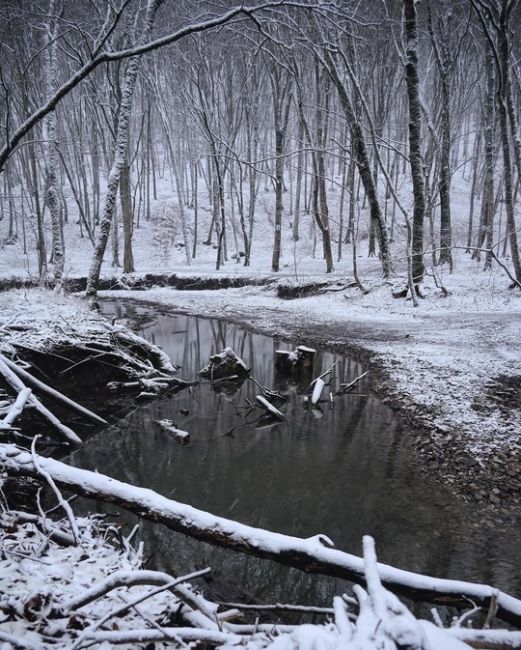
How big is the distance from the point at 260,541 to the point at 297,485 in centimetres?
272

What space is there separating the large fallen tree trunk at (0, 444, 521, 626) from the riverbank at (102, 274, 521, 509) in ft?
9.97

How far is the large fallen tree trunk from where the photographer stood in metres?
1.73

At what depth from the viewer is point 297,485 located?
15.3 ft

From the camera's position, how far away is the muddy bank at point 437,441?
4.40 metres

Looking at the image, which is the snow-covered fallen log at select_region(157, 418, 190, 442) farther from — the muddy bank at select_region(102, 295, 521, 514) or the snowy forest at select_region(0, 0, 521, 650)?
the muddy bank at select_region(102, 295, 521, 514)

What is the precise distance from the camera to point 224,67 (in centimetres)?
2606

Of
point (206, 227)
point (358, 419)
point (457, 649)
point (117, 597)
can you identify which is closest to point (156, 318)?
point (358, 419)

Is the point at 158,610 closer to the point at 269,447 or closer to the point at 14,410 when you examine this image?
the point at 14,410

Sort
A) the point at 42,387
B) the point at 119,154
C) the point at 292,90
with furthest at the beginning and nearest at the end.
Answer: the point at 292,90
the point at 119,154
the point at 42,387

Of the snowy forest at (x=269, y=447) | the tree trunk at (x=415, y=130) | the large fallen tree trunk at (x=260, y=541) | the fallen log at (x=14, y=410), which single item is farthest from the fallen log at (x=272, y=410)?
the tree trunk at (x=415, y=130)

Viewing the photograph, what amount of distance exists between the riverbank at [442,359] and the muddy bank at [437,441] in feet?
0.04

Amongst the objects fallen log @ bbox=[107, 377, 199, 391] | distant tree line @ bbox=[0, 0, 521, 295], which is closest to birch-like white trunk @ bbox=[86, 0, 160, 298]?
distant tree line @ bbox=[0, 0, 521, 295]

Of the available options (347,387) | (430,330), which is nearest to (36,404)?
(347,387)

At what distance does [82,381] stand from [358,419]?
5248 mm
